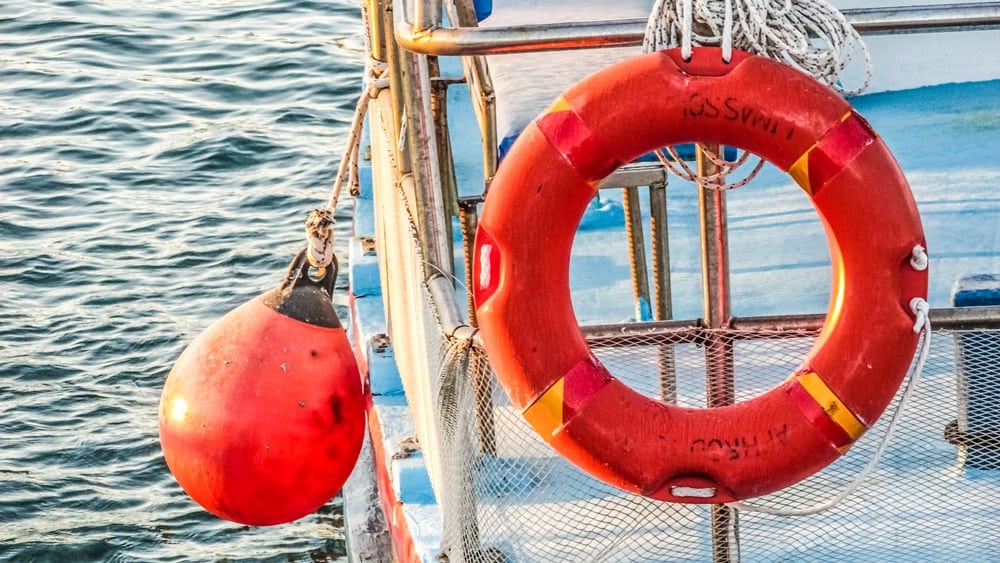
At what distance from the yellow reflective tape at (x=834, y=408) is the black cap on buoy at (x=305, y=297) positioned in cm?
138

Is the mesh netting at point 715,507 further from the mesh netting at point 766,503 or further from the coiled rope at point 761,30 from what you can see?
the coiled rope at point 761,30

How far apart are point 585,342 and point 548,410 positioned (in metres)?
0.15

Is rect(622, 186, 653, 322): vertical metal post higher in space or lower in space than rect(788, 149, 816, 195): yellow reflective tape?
lower

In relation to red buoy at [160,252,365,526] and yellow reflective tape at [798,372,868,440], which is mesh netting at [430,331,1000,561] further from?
yellow reflective tape at [798,372,868,440]

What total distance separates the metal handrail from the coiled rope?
5cm

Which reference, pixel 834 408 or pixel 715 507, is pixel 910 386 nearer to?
pixel 834 408

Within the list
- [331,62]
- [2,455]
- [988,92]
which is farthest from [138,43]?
[988,92]

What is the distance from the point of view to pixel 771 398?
8.57ft

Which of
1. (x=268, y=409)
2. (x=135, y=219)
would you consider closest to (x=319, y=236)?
(x=268, y=409)

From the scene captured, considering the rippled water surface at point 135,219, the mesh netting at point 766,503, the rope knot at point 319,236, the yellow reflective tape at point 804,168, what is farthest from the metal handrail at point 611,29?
the rippled water surface at point 135,219

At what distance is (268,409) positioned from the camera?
338 centimetres

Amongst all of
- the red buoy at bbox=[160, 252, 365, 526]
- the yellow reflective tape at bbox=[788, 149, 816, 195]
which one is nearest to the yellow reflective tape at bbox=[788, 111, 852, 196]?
the yellow reflective tape at bbox=[788, 149, 816, 195]

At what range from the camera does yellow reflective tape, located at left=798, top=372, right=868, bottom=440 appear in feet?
8.41

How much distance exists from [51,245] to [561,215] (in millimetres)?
6220
